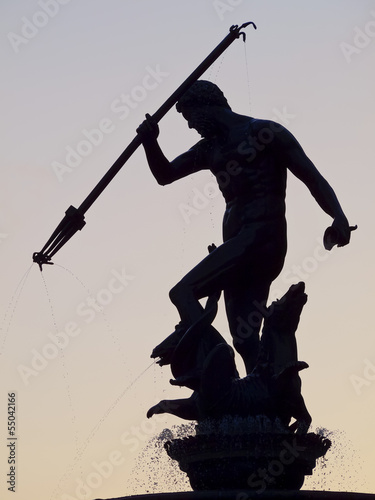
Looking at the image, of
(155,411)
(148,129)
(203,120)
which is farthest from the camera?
(203,120)

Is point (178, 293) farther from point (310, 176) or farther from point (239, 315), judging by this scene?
point (310, 176)

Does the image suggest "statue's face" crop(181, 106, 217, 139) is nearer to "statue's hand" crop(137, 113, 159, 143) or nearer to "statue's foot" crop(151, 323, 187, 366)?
"statue's hand" crop(137, 113, 159, 143)

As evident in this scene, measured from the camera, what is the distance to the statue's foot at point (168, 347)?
1167 centimetres

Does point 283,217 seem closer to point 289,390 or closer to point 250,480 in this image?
point 289,390

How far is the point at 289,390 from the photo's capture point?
11203 mm

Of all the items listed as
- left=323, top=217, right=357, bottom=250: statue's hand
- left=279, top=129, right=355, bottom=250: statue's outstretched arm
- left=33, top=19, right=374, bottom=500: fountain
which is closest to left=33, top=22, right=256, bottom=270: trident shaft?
left=33, top=19, right=374, bottom=500: fountain

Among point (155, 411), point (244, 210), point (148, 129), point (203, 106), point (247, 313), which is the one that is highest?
point (203, 106)

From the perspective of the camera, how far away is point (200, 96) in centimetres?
1259

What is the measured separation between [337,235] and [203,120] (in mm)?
1987

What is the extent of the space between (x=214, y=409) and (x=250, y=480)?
78 cm

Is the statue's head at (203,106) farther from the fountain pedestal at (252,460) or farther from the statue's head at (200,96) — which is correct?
the fountain pedestal at (252,460)

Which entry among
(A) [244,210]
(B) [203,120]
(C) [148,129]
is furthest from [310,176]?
(C) [148,129]

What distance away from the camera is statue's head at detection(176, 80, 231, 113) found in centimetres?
1260

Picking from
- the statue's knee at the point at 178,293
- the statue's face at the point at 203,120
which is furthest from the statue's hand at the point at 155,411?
the statue's face at the point at 203,120
